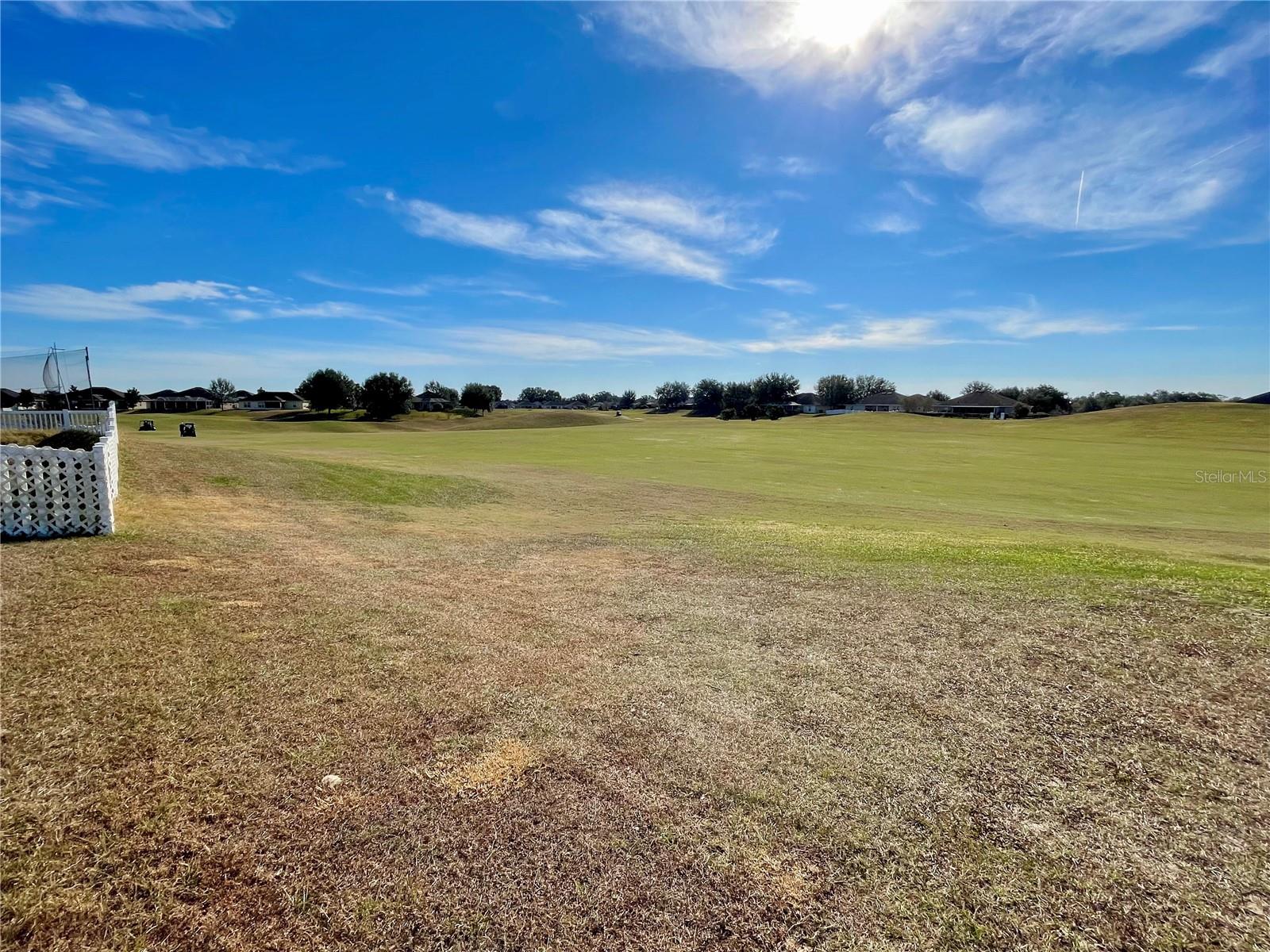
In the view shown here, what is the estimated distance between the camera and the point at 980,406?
128250 millimetres

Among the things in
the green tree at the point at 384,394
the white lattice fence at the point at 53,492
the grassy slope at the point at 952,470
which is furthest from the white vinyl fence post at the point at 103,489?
the green tree at the point at 384,394

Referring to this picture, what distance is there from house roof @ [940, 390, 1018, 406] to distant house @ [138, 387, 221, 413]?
155670 mm

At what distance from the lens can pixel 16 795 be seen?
10.6 ft

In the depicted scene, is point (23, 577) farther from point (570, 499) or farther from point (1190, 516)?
point (1190, 516)

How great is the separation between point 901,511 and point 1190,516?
28.4ft

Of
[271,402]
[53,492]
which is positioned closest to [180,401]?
[271,402]

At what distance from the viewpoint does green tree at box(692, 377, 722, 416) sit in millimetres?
156000

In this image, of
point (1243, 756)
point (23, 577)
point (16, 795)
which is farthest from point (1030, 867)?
point (23, 577)

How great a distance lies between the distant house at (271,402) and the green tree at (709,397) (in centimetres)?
9391

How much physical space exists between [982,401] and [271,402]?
156 m

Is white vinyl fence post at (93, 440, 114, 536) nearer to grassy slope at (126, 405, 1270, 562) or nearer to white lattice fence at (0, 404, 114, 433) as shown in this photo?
grassy slope at (126, 405, 1270, 562)

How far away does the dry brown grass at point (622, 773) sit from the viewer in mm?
2654

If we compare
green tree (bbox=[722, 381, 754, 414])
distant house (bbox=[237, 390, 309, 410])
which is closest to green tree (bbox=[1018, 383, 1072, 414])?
green tree (bbox=[722, 381, 754, 414])

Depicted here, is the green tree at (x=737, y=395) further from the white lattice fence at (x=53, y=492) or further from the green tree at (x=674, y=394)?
the white lattice fence at (x=53, y=492)
